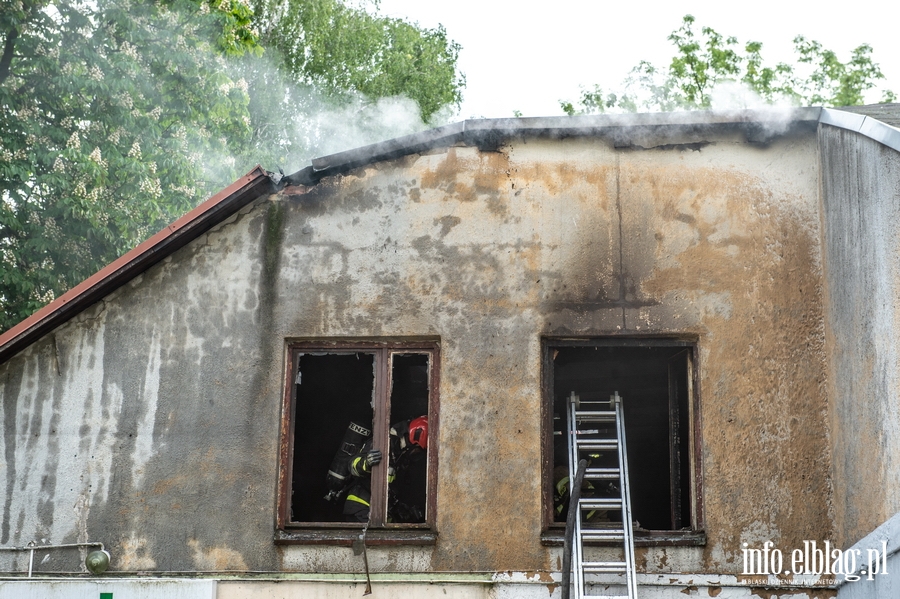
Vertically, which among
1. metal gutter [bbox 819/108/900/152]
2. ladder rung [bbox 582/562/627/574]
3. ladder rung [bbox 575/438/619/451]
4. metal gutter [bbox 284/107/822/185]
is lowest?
ladder rung [bbox 582/562/627/574]

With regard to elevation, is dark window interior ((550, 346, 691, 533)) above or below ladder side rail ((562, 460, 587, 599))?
above

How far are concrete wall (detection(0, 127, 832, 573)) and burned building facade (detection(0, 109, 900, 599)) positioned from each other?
0.05ft

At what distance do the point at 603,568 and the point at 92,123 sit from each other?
10.00 meters

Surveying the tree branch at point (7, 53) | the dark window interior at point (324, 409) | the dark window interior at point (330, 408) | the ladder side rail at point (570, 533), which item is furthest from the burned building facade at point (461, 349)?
the tree branch at point (7, 53)

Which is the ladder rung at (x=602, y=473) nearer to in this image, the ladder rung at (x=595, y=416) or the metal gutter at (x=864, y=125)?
the ladder rung at (x=595, y=416)

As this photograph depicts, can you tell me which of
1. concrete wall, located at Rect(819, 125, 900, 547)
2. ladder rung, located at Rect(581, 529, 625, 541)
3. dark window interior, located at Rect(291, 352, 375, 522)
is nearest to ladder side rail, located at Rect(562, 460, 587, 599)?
ladder rung, located at Rect(581, 529, 625, 541)

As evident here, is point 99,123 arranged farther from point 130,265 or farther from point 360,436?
point 360,436

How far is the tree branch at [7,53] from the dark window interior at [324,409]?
6681 millimetres

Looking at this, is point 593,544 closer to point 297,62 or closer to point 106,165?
point 106,165

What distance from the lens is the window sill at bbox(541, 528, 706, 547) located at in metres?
6.33

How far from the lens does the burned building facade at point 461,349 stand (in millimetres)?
6398

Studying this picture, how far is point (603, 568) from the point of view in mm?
6270

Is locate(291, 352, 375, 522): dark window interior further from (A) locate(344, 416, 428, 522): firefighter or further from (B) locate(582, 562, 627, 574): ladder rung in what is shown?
(B) locate(582, 562, 627, 574): ladder rung

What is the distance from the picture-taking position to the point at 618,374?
9.50 m
